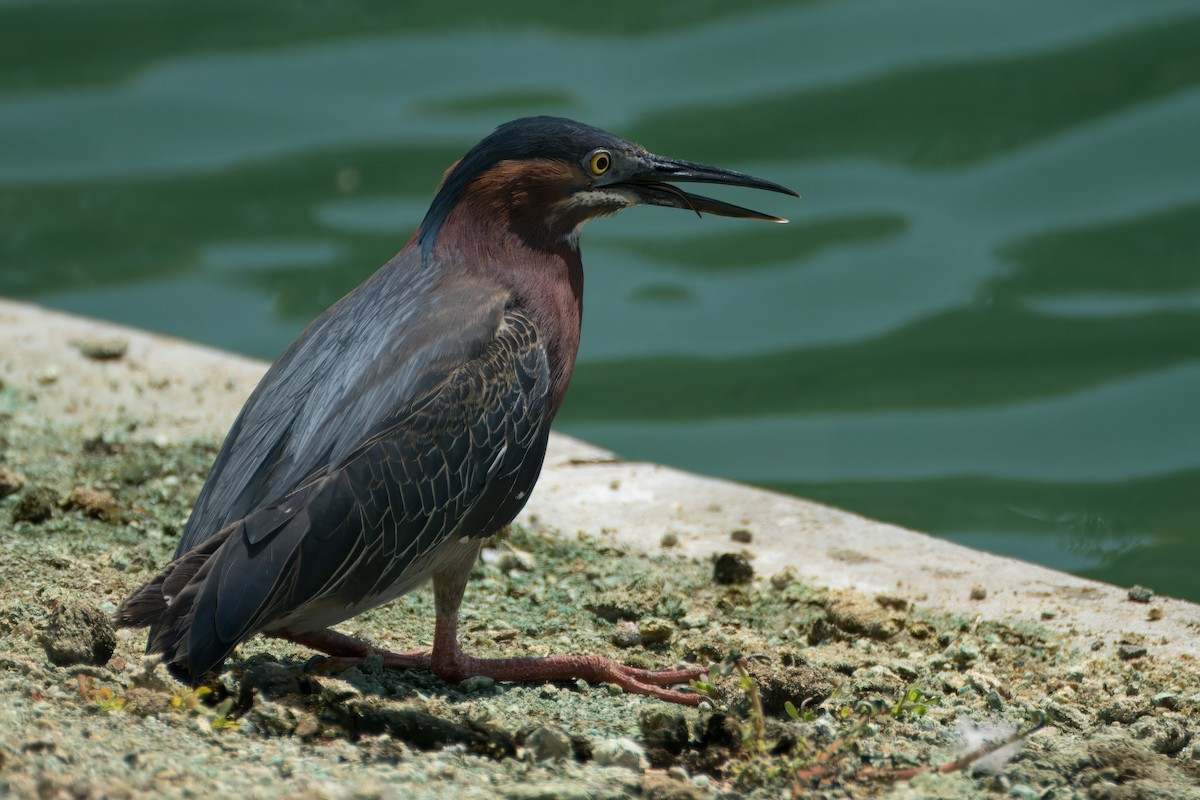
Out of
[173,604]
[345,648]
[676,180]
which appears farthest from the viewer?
[676,180]

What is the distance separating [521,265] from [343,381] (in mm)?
914

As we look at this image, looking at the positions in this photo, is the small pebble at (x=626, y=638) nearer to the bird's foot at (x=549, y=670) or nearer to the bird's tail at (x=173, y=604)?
the bird's foot at (x=549, y=670)

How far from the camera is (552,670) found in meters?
5.30

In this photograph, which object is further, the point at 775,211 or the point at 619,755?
the point at 775,211

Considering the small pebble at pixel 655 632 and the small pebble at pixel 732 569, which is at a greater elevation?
the small pebble at pixel 732 569

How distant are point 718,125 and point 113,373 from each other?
645 centimetres

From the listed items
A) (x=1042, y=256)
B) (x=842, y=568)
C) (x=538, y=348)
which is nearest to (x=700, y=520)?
(x=842, y=568)

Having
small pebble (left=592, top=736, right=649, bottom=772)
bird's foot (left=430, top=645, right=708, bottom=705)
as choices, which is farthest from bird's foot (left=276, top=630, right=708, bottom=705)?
small pebble (left=592, top=736, right=649, bottom=772)

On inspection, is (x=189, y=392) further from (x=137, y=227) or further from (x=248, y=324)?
(x=137, y=227)

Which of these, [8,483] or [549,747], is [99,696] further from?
[8,483]

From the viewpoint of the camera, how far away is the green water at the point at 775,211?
412 inches

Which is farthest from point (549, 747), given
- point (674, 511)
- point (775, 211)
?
point (775, 211)

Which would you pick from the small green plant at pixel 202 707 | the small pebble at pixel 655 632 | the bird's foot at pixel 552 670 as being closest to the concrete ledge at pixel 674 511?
the small pebble at pixel 655 632

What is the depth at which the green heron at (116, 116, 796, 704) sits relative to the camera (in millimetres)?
4805
